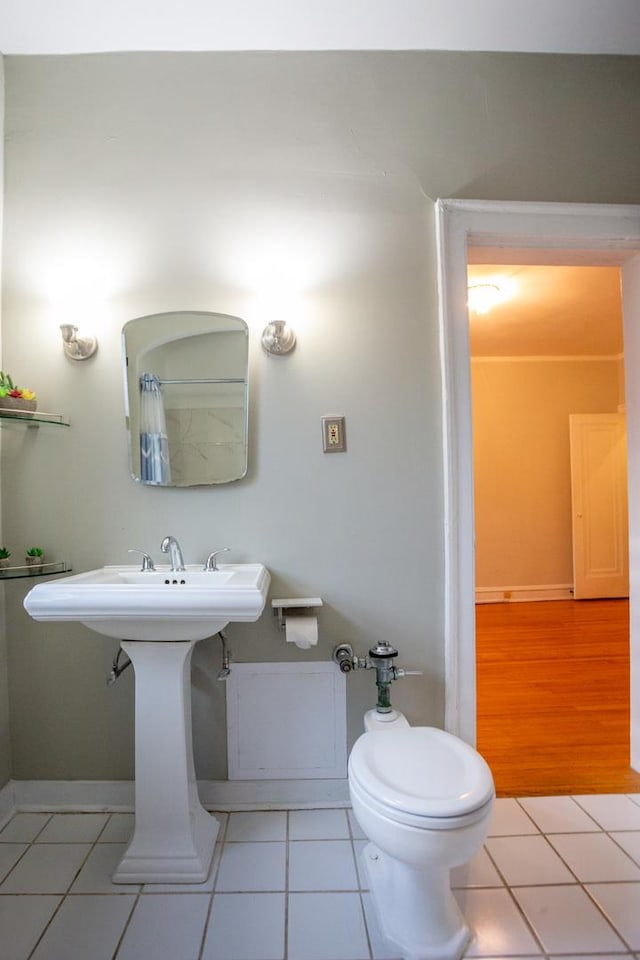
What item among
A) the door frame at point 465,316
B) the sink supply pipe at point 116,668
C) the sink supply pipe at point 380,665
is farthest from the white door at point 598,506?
the sink supply pipe at point 116,668

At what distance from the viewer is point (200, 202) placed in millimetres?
1691

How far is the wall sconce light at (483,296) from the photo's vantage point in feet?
10.2

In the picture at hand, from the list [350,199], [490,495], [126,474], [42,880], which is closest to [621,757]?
[42,880]

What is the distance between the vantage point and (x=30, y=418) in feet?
5.10

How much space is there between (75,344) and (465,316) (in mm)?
1376

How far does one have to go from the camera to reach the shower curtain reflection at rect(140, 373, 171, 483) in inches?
65.6

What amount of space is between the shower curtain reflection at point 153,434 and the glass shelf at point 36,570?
42 cm

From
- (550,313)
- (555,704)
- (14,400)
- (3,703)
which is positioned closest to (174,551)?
(14,400)

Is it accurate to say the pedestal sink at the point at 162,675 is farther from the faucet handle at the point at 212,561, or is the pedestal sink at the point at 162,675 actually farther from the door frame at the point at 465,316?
the door frame at the point at 465,316

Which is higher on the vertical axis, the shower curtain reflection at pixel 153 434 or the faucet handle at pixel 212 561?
the shower curtain reflection at pixel 153 434

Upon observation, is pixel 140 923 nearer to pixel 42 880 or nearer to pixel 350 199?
pixel 42 880

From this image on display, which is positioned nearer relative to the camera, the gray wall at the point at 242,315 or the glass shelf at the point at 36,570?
the glass shelf at the point at 36,570

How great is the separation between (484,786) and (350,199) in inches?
72.0

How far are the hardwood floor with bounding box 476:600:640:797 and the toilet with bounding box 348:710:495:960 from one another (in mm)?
687
